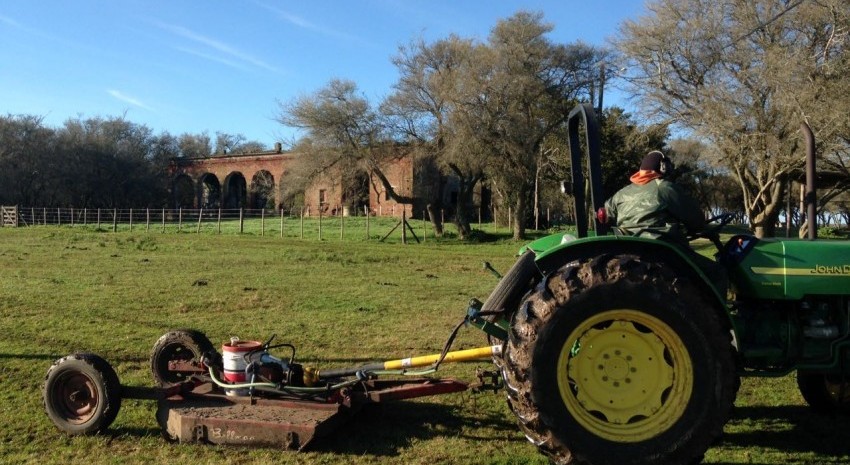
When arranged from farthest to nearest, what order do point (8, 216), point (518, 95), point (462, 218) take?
point (8, 216), point (462, 218), point (518, 95)

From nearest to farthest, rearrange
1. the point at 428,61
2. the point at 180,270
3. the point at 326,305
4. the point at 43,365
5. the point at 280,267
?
the point at 43,365 → the point at 326,305 → the point at 180,270 → the point at 280,267 → the point at 428,61

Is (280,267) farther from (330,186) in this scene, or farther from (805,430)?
(330,186)

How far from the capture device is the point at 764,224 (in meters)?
28.2

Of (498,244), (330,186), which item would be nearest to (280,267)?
(498,244)

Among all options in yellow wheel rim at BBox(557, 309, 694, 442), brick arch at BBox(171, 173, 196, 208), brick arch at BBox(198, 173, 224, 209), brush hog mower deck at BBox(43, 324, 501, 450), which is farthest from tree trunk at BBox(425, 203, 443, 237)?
brick arch at BBox(171, 173, 196, 208)

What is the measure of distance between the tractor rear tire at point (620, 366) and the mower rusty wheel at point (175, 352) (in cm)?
275

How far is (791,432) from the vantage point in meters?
4.73

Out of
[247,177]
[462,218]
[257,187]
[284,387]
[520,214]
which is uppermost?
[247,177]

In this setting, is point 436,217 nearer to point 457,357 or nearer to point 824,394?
point 824,394

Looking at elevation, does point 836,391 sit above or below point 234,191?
below

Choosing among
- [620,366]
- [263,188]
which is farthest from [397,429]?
[263,188]

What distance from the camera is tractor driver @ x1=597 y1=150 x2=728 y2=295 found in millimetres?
3930

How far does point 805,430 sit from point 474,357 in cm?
242

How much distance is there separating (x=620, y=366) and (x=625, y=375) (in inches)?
2.1
